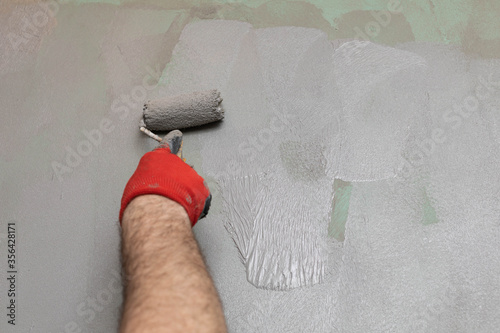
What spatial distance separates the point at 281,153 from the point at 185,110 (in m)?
0.47

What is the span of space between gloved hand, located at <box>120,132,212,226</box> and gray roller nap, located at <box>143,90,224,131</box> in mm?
217

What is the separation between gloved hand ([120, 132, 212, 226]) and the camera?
1.30 m

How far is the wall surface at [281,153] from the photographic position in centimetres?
143

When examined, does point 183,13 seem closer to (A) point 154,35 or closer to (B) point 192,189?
(A) point 154,35

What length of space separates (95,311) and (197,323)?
730 millimetres

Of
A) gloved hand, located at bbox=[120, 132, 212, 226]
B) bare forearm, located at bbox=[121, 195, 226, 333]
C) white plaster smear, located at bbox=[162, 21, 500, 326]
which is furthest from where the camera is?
white plaster smear, located at bbox=[162, 21, 500, 326]

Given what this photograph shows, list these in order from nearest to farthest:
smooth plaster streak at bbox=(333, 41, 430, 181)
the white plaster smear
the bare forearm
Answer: the bare forearm < the white plaster smear < smooth plaster streak at bbox=(333, 41, 430, 181)

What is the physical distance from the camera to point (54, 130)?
170cm

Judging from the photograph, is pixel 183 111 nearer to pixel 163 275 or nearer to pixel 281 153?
pixel 281 153

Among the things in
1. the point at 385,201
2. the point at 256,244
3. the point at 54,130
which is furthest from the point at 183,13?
the point at 385,201

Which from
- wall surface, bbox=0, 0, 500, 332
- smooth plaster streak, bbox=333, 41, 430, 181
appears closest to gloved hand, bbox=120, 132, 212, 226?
wall surface, bbox=0, 0, 500, 332

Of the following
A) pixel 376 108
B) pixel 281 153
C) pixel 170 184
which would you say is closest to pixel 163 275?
pixel 170 184

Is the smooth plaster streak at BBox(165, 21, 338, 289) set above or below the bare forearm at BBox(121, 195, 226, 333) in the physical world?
above

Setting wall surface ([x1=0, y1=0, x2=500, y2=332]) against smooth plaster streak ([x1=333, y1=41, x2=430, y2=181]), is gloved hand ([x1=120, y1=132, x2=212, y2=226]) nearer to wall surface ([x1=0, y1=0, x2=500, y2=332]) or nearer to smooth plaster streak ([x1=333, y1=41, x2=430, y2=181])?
wall surface ([x1=0, y1=0, x2=500, y2=332])
